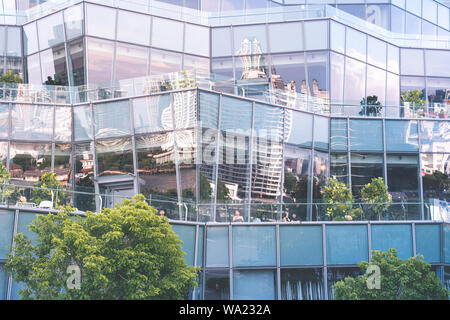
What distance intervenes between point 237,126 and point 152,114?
3458 mm

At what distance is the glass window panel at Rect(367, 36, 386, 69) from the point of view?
127ft

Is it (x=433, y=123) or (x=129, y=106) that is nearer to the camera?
(x=129, y=106)

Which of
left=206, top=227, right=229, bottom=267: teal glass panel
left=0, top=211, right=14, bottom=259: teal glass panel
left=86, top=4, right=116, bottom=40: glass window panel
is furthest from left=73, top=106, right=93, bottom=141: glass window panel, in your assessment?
left=0, top=211, right=14, bottom=259: teal glass panel

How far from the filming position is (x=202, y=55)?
3750 cm

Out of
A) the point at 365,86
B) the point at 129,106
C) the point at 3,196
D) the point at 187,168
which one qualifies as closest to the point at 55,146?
the point at 129,106

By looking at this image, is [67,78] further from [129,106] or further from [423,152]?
[423,152]

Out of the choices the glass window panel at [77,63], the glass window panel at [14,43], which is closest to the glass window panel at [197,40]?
the glass window panel at [77,63]

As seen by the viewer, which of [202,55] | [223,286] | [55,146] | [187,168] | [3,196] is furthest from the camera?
[202,55]

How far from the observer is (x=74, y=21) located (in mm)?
35188

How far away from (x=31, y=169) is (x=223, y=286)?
9.67m

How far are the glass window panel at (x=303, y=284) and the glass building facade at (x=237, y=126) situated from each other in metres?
0.05

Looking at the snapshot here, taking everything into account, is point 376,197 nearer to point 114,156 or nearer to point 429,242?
point 429,242

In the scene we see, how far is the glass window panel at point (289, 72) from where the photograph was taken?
36281 millimetres

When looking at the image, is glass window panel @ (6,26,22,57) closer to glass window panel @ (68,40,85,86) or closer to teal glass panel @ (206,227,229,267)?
glass window panel @ (68,40,85,86)
